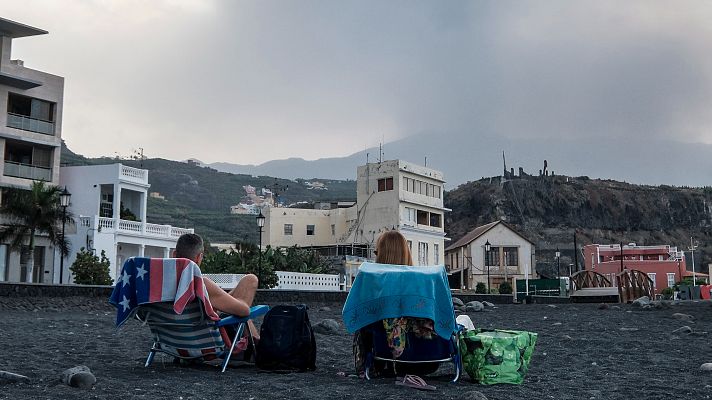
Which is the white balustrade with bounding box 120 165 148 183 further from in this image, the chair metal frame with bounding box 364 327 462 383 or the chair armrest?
the chair metal frame with bounding box 364 327 462 383

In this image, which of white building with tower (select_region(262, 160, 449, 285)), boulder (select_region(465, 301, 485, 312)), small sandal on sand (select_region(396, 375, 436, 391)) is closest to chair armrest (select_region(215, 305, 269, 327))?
small sandal on sand (select_region(396, 375, 436, 391))

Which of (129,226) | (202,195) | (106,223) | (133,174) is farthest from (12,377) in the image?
(202,195)

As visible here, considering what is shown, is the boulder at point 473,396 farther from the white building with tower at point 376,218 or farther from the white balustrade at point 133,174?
the white building with tower at point 376,218

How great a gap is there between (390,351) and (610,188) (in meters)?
136

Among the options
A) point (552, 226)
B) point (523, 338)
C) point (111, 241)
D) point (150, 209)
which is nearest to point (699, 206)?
point (552, 226)

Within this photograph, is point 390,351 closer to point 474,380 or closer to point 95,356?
point 474,380

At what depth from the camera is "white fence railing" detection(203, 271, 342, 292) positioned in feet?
120

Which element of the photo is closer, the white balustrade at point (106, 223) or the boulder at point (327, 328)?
the boulder at point (327, 328)

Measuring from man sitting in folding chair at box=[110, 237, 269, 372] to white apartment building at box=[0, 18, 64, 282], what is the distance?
3372 centimetres

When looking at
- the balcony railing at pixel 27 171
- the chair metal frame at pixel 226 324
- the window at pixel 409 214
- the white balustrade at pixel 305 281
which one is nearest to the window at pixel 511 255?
the window at pixel 409 214

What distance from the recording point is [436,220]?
6531 centimetres

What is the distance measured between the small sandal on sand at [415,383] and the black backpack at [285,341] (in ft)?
3.65

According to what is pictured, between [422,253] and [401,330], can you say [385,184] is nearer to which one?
[422,253]

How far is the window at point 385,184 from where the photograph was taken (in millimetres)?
60406
